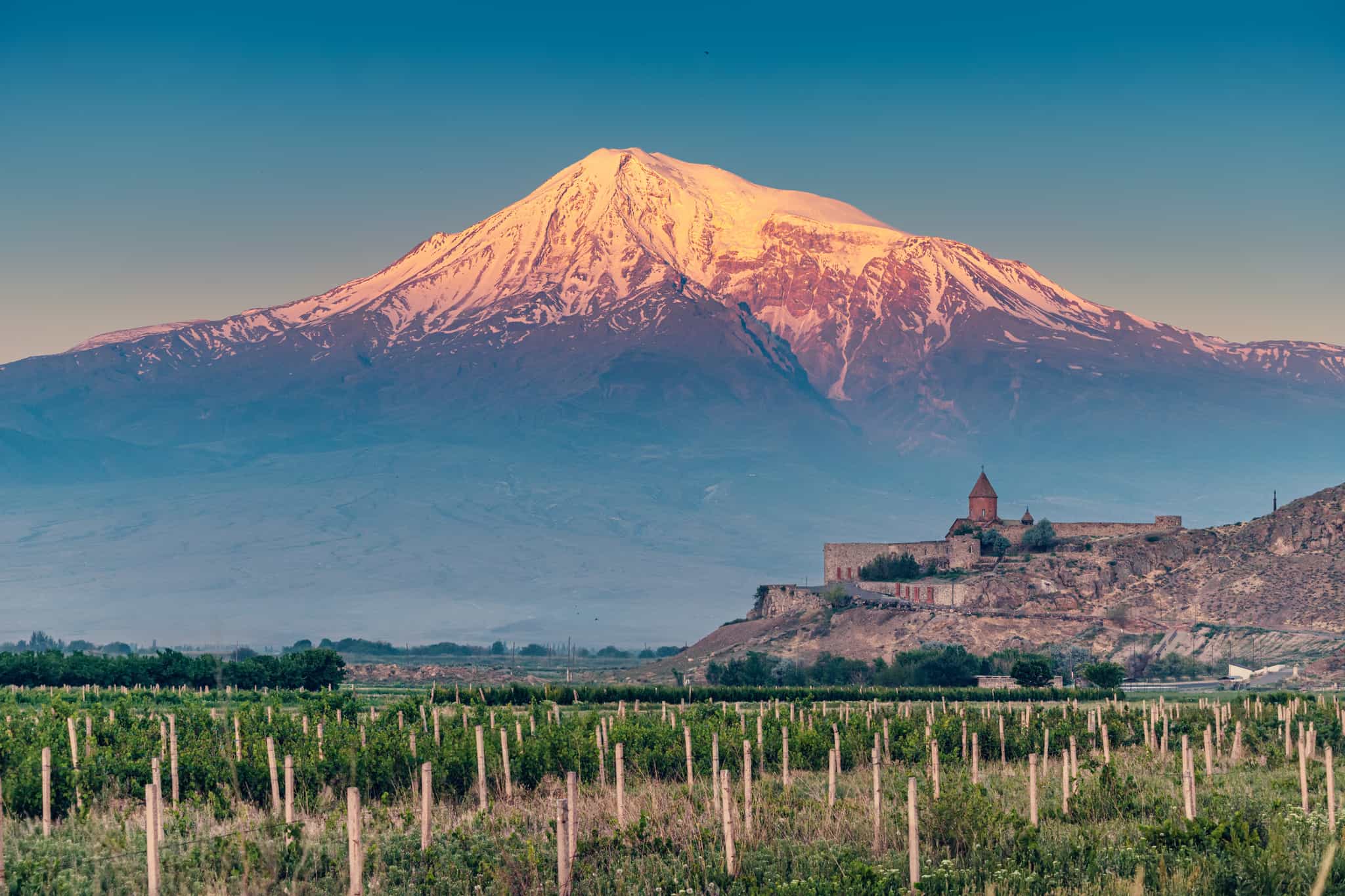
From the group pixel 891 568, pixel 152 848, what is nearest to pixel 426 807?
pixel 152 848

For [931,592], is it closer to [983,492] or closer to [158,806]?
[983,492]

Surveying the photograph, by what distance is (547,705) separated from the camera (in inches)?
1751

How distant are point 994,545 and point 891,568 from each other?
825 cm

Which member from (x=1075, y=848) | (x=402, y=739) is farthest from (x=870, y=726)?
(x=1075, y=848)

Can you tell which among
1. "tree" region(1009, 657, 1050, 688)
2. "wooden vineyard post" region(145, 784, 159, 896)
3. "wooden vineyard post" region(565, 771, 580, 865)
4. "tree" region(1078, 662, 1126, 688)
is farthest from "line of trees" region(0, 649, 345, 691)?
"wooden vineyard post" region(145, 784, 159, 896)

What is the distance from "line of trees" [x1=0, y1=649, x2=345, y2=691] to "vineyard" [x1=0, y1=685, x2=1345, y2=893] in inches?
1474

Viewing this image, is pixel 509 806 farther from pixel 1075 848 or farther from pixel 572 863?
pixel 1075 848

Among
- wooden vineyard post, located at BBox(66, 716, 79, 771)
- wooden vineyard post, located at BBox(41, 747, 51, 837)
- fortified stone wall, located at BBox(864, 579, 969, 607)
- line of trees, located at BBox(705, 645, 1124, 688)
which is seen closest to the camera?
wooden vineyard post, located at BBox(41, 747, 51, 837)

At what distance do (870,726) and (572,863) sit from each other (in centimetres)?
1817

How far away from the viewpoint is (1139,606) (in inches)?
4114

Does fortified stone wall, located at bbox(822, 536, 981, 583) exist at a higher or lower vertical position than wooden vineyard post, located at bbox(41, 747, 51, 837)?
higher

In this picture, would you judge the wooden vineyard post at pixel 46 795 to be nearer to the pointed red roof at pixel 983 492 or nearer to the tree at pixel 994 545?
the tree at pixel 994 545

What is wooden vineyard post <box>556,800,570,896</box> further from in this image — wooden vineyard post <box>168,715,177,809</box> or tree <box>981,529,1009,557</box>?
tree <box>981,529,1009,557</box>

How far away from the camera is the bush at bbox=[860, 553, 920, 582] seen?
12062 cm
